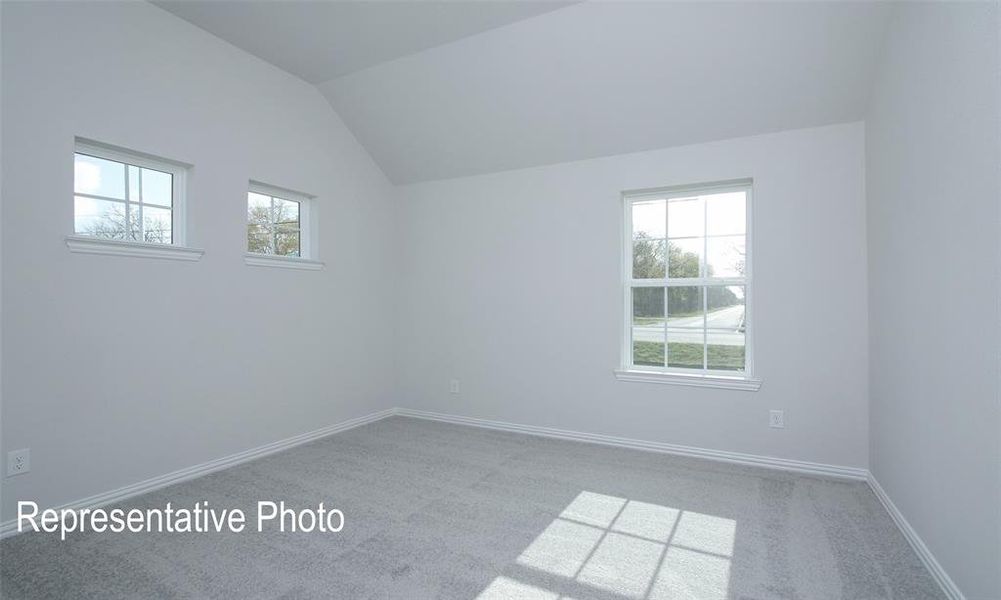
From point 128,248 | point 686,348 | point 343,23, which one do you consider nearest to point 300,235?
point 128,248

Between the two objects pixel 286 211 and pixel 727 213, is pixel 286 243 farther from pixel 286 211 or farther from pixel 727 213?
pixel 727 213

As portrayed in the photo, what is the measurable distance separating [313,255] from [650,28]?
3.07 m

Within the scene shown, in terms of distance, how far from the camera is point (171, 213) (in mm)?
3170

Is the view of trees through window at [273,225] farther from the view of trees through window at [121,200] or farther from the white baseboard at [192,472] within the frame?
the white baseboard at [192,472]

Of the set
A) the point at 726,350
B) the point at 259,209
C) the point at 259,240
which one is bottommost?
the point at 726,350

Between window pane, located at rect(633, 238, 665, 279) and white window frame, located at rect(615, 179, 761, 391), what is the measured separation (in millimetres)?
40

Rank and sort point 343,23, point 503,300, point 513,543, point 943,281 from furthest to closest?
1. point 503,300
2. point 343,23
3. point 513,543
4. point 943,281

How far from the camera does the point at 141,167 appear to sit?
9.88 ft

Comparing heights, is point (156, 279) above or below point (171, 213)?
below

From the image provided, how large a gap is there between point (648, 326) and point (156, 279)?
344 centimetres

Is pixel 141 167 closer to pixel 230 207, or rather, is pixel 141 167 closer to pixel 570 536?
pixel 230 207

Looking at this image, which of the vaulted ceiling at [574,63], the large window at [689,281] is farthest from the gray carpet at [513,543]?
the vaulted ceiling at [574,63]

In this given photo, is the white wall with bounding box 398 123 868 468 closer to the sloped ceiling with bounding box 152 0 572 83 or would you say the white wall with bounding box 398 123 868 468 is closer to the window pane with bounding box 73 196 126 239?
the sloped ceiling with bounding box 152 0 572 83

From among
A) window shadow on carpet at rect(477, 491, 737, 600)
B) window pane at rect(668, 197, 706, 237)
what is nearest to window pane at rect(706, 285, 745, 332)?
window pane at rect(668, 197, 706, 237)
